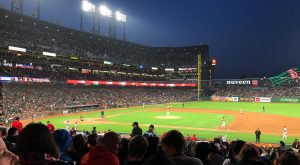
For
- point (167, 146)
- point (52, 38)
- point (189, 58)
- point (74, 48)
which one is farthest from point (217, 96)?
point (167, 146)

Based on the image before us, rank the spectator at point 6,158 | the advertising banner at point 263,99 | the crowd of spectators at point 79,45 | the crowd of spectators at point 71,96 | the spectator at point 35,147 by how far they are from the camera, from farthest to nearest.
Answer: the advertising banner at point 263,99 < the crowd of spectators at point 79,45 < the crowd of spectators at point 71,96 < the spectator at point 35,147 < the spectator at point 6,158

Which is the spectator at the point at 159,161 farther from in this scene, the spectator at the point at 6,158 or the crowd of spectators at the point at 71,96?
the crowd of spectators at the point at 71,96

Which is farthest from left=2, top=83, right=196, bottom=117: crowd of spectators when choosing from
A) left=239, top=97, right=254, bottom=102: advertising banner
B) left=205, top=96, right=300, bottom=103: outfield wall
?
left=239, top=97, right=254, bottom=102: advertising banner

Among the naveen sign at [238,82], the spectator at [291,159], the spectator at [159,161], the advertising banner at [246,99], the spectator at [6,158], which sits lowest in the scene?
the advertising banner at [246,99]

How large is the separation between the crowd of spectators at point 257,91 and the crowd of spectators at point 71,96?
10.6 meters

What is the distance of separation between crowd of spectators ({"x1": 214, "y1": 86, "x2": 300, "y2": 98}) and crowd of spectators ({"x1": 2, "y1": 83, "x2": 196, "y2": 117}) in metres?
10.6

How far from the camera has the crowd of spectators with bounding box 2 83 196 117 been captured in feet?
164

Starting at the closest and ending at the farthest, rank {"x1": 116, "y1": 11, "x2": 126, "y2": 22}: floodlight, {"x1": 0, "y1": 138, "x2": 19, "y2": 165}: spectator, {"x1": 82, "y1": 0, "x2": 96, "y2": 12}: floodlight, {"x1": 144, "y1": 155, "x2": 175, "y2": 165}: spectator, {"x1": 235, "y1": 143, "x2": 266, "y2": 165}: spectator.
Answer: {"x1": 0, "y1": 138, "x2": 19, "y2": 165}: spectator
{"x1": 144, "y1": 155, "x2": 175, "y2": 165}: spectator
{"x1": 235, "y1": 143, "x2": 266, "y2": 165}: spectator
{"x1": 82, "y1": 0, "x2": 96, "y2": 12}: floodlight
{"x1": 116, "y1": 11, "x2": 126, "y2": 22}: floodlight

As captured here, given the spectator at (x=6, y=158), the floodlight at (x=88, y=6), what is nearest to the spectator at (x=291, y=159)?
the spectator at (x=6, y=158)

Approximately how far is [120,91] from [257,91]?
142 feet

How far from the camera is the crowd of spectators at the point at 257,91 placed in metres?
83.2

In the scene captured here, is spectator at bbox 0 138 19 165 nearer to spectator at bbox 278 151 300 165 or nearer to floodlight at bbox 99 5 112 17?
spectator at bbox 278 151 300 165

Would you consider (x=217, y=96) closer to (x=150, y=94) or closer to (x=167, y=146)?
(x=150, y=94)

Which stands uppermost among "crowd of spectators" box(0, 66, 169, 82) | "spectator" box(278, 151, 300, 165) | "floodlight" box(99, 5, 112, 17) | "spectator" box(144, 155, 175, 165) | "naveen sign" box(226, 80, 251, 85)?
"floodlight" box(99, 5, 112, 17)
